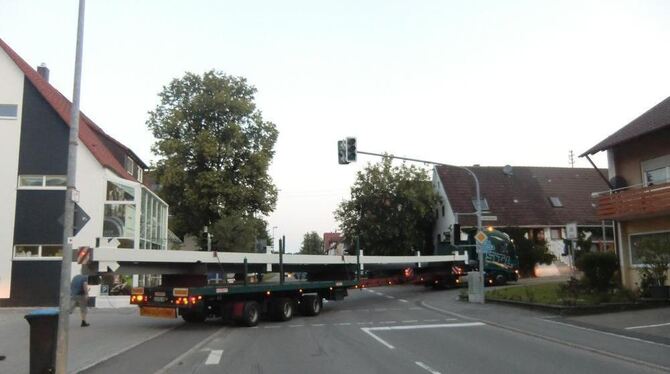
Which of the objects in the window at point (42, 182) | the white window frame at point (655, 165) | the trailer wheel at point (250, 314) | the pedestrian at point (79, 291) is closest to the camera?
the trailer wheel at point (250, 314)

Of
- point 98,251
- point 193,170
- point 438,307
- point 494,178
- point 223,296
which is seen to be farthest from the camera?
point 494,178

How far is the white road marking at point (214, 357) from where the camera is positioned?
1056 centimetres

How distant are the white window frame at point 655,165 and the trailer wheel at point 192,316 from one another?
56.0ft

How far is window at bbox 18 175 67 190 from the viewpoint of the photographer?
24906 millimetres

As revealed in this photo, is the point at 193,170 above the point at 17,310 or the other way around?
above

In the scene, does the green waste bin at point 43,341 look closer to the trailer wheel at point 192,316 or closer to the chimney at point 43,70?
the trailer wheel at point 192,316

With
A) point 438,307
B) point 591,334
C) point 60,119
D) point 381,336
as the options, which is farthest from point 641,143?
point 60,119

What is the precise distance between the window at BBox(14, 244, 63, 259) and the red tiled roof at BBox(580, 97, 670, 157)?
2252 centimetres

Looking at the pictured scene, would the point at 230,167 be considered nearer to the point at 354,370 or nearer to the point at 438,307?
the point at 438,307

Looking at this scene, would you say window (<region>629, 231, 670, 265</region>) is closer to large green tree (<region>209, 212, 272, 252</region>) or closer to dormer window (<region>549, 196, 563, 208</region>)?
large green tree (<region>209, 212, 272, 252</region>)

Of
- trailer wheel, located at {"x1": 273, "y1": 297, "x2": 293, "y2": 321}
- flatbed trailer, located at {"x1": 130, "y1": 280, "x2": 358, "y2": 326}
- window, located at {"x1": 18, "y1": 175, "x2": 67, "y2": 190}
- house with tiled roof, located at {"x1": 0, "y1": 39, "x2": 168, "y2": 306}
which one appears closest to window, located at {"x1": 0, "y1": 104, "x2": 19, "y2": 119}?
house with tiled roof, located at {"x1": 0, "y1": 39, "x2": 168, "y2": 306}

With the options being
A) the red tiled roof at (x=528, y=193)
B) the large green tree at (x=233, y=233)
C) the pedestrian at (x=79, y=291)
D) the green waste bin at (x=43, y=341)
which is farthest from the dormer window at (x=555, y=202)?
the green waste bin at (x=43, y=341)

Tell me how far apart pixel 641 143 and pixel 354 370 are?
59.6 feet

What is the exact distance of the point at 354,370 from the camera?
31.1 ft
